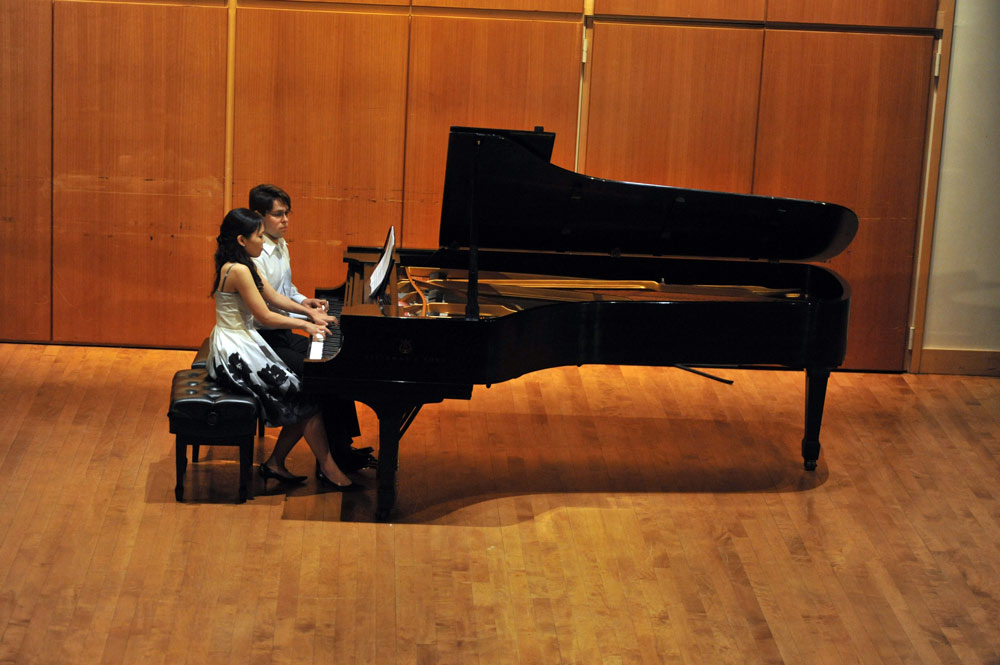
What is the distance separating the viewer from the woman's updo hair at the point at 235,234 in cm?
416

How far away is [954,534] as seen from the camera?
4250mm

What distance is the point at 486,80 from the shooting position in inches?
235

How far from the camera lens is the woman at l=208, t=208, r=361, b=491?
4172 mm

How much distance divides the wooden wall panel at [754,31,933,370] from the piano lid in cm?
135

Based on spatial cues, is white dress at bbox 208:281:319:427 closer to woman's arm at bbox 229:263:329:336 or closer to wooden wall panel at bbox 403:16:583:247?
woman's arm at bbox 229:263:329:336

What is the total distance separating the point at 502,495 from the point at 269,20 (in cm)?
284

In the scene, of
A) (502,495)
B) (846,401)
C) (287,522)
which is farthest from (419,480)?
(846,401)

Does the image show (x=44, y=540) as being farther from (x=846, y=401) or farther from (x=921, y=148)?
(x=921, y=148)

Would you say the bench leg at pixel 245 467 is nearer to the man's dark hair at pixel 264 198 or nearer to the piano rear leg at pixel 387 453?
the piano rear leg at pixel 387 453

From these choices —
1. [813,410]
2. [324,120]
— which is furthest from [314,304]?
[813,410]

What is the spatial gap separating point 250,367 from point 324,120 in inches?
85.0

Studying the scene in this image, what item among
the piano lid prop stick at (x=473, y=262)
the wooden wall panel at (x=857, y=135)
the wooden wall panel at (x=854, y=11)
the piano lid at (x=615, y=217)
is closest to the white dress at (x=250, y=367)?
the piano lid prop stick at (x=473, y=262)

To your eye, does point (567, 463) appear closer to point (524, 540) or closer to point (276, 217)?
point (524, 540)

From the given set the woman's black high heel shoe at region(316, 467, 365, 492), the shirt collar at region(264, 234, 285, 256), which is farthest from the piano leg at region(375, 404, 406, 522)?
the shirt collar at region(264, 234, 285, 256)
